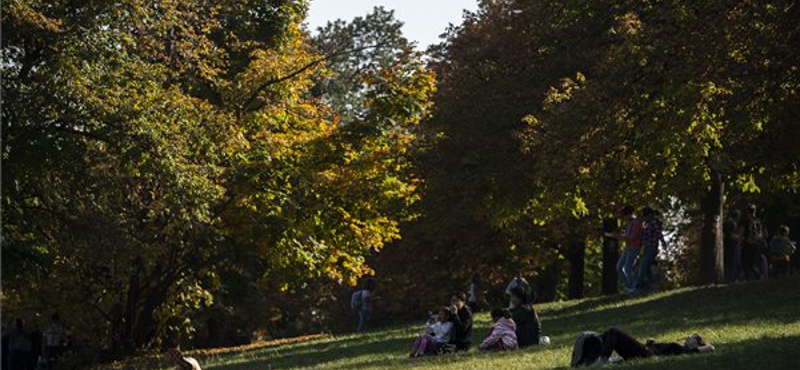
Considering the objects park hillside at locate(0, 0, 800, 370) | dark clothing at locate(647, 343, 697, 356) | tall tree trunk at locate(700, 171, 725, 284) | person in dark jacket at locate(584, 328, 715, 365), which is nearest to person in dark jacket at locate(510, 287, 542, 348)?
park hillside at locate(0, 0, 800, 370)

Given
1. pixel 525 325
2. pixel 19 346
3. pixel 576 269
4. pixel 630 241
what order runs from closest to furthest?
pixel 525 325, pixel 630 241, pixel 19 346, pixel 576 269

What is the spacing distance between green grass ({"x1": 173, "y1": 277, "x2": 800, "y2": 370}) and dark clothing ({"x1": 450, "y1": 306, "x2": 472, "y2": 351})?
87cm

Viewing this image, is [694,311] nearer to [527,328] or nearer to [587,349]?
[527,328]

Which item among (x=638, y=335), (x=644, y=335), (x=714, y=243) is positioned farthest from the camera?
(x=714, y=243)

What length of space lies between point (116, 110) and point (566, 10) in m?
13.7

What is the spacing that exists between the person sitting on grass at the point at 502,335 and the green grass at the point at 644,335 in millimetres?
332

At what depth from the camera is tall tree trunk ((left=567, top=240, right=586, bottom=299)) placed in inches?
1929

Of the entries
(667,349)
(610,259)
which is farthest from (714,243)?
(667,349)

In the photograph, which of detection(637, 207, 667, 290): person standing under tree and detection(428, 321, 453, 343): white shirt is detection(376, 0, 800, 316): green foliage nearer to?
detection(637, 207, 667, 290): person standing under tree

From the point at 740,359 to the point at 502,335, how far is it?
20.9ft

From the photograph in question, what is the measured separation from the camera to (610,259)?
4434 cm

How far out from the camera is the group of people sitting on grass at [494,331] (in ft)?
72.5

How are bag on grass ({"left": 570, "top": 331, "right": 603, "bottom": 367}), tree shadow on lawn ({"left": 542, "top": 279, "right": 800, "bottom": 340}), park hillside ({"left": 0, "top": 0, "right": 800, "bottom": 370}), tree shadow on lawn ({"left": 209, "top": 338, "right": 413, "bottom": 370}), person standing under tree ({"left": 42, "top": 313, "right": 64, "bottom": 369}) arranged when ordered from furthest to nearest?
1. person standing under tree ({"left": 42, "top": 313, "right": 64, "bottom": 369})
2. tree shadow on lawn ({"left": 209, "top": 338, "right": 413, "bottom": 370})
3. park hillside ({"left": 0, "top": 0, "right": 800, "bottom": 370})
4. tree shadow on lawn ({"left": 542, "top": 279, "right": 800, "bottom": 340})
5. bag on grass ({"left": 570, "top": 331, "right": 603, "bottom": 367})

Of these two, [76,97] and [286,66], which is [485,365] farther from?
[286,66]
